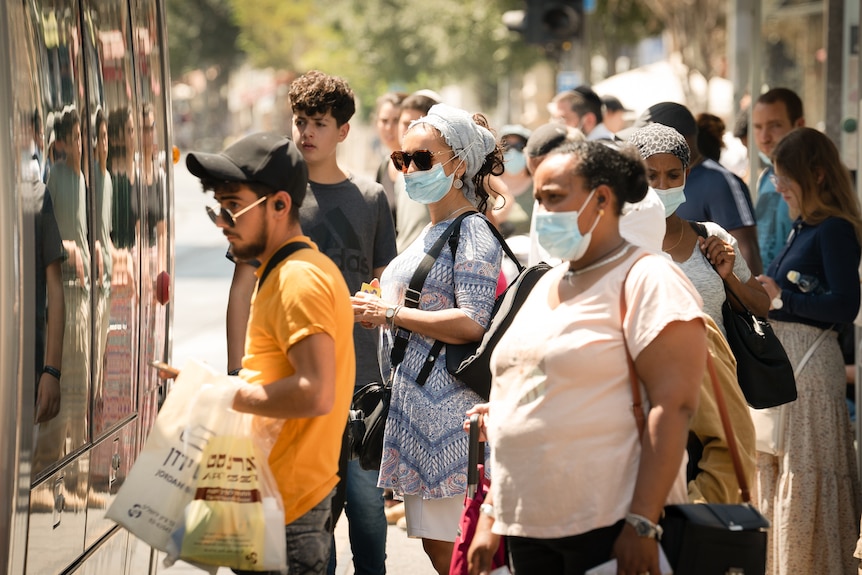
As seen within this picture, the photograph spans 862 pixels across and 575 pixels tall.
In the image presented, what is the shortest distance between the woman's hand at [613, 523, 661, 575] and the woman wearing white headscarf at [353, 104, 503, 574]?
1.24 metres

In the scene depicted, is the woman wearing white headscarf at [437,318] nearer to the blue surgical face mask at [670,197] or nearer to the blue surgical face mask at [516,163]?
the blue surgical face mask at [670,197]

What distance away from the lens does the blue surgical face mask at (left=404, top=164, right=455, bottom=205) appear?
461cm

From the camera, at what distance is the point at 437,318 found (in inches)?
173

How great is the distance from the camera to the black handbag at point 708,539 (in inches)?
131

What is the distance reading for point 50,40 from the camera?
3924 millimetres

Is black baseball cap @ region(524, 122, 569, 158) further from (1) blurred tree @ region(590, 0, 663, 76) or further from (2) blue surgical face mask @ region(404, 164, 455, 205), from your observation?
(1) blurred tree @ region(590, 0, 663, 76)

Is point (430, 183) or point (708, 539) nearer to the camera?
point (708, 539)

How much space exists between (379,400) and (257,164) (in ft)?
4.60

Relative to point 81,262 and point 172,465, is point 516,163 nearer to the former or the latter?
point 81,262

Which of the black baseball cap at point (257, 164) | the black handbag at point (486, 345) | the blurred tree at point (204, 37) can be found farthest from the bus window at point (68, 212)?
the blurred tree at point (204, 37)

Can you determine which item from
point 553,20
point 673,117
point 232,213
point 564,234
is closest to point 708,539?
point 564,234

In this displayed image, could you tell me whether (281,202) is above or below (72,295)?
above

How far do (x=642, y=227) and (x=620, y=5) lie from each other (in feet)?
93.5

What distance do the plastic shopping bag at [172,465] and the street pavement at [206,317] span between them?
149cm
